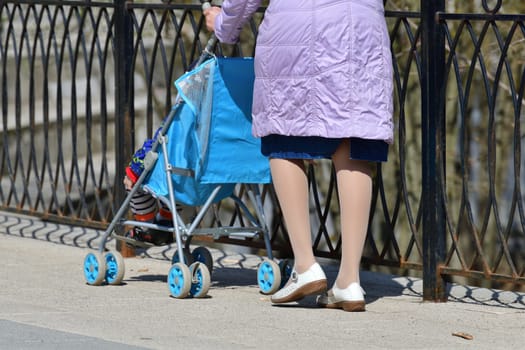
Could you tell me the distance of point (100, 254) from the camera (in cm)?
657

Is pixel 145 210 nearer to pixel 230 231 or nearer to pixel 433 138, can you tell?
pixel 230 231

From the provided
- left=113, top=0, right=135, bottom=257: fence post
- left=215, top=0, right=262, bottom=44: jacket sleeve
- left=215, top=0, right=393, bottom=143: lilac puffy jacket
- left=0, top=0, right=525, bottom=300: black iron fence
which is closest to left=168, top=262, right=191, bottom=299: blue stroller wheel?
left=215, top=0, right=393, bottom=143: lilac puffy jacket

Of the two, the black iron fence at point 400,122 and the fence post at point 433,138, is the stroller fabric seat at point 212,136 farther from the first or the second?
the fence post at point 433,138

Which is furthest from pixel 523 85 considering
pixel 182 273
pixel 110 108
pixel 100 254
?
pixel 110 108

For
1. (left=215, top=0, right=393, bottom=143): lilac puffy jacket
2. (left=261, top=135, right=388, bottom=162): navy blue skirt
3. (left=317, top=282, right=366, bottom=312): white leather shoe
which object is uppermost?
(left=215, top=0, right=393, bottom=143): lilac puffy jacket

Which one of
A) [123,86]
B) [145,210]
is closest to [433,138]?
[145,210]

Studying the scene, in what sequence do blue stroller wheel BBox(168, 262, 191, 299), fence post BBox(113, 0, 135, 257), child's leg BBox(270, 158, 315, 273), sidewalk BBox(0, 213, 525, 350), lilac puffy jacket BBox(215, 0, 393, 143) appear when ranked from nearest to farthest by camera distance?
1. sidewalk BBox(0, 213, 525, 350)
2. lilac puffy jacket BBox(215, 0, 393, 143)
3. child's leg BBox(270, 158, 315, 273)
4. blue stroller wheel BBox(168, 262, 191, 299)
5. fence post BBox(113, 0, 135, 257)

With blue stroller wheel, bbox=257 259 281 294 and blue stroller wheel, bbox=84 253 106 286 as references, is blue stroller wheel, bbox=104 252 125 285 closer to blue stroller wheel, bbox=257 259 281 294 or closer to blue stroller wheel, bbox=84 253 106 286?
blue stroller wheel, bbox=84 253 106 286

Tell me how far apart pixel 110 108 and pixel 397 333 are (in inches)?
328

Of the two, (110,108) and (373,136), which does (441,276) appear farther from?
(110,108)

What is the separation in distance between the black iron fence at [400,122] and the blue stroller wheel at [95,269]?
858mm

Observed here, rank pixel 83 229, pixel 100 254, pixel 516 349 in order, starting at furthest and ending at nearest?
pixel 83 229 < pixel 100 254 < pixel 516 349

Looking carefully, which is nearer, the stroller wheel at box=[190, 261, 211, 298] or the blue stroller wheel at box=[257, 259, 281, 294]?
the stroller wheel at box=[190, 261, 211, 298]

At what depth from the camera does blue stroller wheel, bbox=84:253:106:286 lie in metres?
6.53
